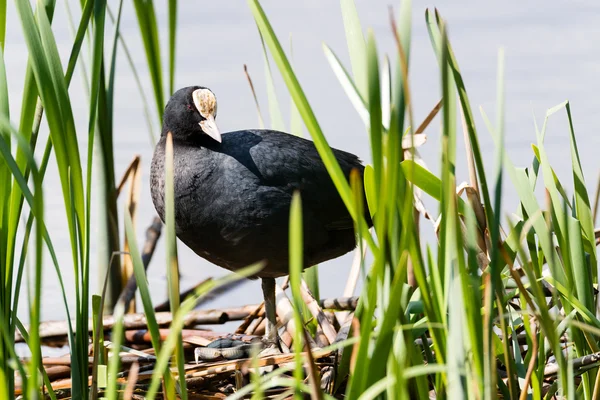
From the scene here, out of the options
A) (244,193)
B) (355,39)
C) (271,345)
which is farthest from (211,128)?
(355,39)

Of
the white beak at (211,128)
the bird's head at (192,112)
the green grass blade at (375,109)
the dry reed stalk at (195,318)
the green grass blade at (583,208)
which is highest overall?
the bird's head at (192,112)

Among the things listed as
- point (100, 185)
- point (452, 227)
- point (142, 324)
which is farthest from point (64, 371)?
point (452, 227)

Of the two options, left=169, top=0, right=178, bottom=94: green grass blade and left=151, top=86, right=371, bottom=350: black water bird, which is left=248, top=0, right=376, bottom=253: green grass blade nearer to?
left=169, top=0, right=178, bottom=94: green grass blade

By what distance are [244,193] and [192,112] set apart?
444 millimetres

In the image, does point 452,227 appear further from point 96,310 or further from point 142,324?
point 142,324

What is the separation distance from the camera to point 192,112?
3125mm

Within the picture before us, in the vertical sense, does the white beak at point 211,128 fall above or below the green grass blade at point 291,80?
above

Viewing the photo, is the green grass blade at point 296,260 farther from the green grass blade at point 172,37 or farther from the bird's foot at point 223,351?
the bird's foot at point 223,351

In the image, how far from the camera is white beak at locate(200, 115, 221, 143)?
2.96 meters

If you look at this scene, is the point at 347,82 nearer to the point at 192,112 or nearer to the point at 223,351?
the point at 223,351

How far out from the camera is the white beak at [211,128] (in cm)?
296

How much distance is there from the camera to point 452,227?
1290 mm

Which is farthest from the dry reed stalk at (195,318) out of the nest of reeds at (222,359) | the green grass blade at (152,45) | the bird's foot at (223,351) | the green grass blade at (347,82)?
the green grass blade at (347,82)

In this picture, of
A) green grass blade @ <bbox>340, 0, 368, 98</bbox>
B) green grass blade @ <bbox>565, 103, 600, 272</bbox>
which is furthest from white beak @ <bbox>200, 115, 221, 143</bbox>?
green grass blade @ <bbox>340, 0, 368, 98</bbox>
